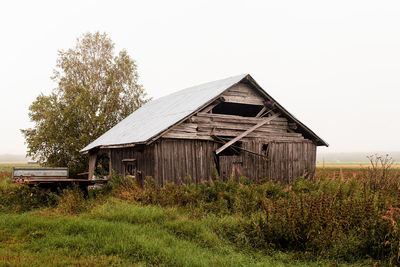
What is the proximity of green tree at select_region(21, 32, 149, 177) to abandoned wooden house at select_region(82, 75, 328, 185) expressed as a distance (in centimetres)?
1135

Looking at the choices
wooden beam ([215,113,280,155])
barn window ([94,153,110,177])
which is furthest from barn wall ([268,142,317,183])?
barn window ([94,153,110,177])

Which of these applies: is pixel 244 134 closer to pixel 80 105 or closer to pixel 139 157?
pixel 139 157

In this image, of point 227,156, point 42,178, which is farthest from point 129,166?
point 227,156

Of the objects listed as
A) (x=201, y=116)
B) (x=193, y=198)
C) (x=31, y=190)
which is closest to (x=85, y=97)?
(x=31, y=190)

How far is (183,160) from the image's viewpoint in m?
14.1

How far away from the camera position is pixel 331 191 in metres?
11.6

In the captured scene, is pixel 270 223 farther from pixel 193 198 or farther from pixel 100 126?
pixel 100 126

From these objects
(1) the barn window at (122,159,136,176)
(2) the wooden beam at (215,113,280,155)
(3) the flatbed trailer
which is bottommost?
(3) the flatbed trailer

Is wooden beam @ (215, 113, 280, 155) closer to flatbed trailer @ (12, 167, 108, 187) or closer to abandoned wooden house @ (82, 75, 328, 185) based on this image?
abandoned wooden house @ (82, 75, 328, 185)

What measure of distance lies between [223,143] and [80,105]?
17348 mm

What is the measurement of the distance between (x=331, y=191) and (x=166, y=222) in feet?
19.9

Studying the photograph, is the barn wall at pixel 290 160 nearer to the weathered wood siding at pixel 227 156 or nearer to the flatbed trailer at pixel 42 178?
the weathered wood siding at pixel 227 156

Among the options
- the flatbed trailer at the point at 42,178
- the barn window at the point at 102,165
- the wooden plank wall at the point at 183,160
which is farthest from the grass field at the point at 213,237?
the barn window at the point at 102,165

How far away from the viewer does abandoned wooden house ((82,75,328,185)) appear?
13789 millimetres
